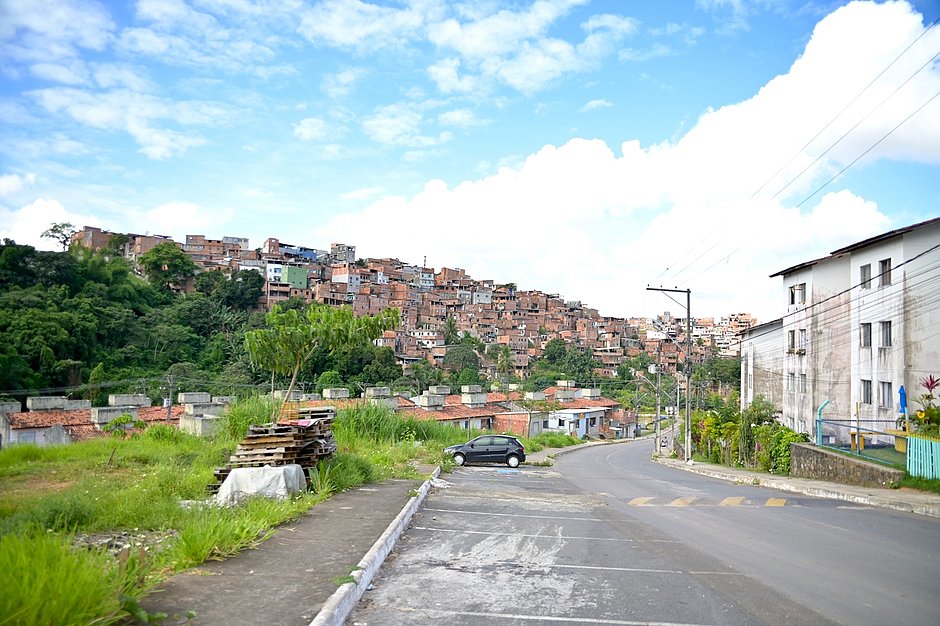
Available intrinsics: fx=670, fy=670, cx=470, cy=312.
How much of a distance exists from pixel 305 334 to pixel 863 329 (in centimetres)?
3228

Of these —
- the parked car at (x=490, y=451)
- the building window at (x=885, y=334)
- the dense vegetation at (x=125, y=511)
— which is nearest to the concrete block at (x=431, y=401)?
the parked car at (x=490, y=451)

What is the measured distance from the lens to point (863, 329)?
36594mm

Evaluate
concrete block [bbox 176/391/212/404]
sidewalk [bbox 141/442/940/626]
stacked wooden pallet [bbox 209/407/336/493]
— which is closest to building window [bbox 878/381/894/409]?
sidewalk [bbox 141/442/940/626]

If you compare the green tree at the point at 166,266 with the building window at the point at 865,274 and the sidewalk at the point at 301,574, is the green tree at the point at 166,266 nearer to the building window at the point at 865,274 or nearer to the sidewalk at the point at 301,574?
the building window at the point at 865,274

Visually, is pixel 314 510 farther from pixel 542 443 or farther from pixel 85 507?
pixel 542 443

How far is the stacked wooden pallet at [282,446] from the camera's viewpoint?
12.8m

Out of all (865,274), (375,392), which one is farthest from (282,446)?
(865,274)

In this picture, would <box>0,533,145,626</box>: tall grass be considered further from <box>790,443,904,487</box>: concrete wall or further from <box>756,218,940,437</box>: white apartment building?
<box>756,218,940,437</box>: white apartment building

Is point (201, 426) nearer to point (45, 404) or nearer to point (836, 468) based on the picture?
point (836, 468)

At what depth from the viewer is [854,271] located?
37.8 metres

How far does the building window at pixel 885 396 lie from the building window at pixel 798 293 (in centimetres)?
1050

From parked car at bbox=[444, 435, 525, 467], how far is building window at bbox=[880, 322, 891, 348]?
65.6 feet

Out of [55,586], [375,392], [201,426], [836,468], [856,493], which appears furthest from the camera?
[375,392]

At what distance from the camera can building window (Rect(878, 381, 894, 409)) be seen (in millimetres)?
34094
